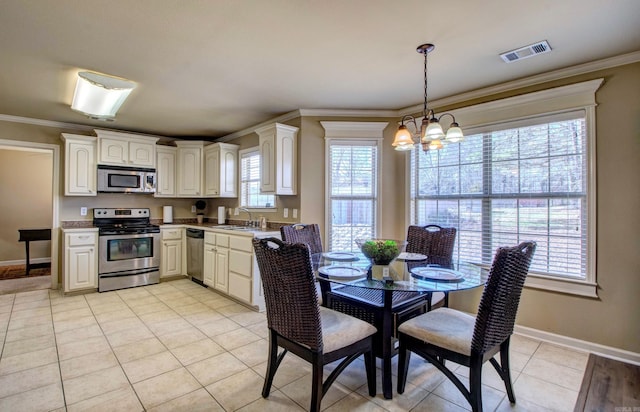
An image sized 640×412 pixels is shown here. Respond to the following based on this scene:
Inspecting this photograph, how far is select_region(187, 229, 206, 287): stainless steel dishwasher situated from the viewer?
188 inches

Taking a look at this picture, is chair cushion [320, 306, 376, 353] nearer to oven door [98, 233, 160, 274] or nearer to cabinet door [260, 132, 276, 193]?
cabinet door [260, 132, 276, 193]

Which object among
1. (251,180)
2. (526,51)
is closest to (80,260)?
(251,180)

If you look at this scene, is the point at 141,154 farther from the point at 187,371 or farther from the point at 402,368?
the point at 402,368

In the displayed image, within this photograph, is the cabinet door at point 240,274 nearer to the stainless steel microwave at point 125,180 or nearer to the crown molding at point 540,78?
the stainless steel microwave at point 125,180

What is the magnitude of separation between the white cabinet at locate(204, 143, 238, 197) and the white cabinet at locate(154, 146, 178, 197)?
2.16 feet

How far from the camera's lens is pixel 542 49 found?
2475 millimetres

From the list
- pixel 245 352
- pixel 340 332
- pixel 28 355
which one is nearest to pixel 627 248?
pixel 340 332

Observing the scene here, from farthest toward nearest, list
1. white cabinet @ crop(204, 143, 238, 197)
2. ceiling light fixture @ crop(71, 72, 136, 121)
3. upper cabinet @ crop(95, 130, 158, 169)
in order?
white cabinet @ crop(204, 143, 238, 197), upper cabinet @ crop(95, 130, 158, 169), ceiling light fixture @ crop(71, 72, 136, 121)

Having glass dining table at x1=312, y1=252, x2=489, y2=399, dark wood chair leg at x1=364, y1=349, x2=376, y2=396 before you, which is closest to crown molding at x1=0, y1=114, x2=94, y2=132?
glass dining table at x1=312, y1=252, x2=489, y2=399

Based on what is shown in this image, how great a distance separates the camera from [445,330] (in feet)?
6.42

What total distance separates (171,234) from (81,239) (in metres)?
1.16

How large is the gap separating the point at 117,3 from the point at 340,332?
238cm

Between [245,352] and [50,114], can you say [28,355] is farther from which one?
[50,114]

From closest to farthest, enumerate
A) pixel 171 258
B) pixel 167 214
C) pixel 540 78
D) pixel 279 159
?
pixel 540 78 → pixel 279 159 → pixel 171 258 → pixel 167 214
